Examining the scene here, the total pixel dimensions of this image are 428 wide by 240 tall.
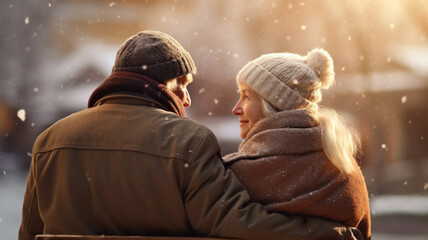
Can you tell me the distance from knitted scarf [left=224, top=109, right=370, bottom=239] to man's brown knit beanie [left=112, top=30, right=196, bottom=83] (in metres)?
0.36

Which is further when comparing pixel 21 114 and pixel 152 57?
pixel 21 114

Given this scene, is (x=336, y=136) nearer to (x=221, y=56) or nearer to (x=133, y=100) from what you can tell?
(x=133, y=100)

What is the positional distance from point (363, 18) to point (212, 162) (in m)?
4.32

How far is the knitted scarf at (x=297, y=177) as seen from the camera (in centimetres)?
191

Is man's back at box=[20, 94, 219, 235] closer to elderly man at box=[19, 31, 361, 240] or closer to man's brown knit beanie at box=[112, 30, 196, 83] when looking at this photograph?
elderly man at box=[19, 31, 361, 240]

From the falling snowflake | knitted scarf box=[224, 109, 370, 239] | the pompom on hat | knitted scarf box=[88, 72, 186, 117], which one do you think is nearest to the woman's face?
the pompom on hat

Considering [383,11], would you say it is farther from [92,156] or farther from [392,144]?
[92,156]

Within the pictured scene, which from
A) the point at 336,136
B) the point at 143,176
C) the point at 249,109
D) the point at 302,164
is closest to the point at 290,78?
the point at 249,109

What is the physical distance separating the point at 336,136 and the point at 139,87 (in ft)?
2.23

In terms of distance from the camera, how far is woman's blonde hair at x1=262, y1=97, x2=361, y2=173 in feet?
6.48

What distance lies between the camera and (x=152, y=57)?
2027 millimetres

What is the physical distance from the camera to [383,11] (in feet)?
19.1

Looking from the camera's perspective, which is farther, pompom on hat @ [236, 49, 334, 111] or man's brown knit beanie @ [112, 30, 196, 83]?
pompom on hat @ [236, 49, 334, 111]

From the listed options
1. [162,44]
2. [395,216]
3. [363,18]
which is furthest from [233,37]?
[162,44]
